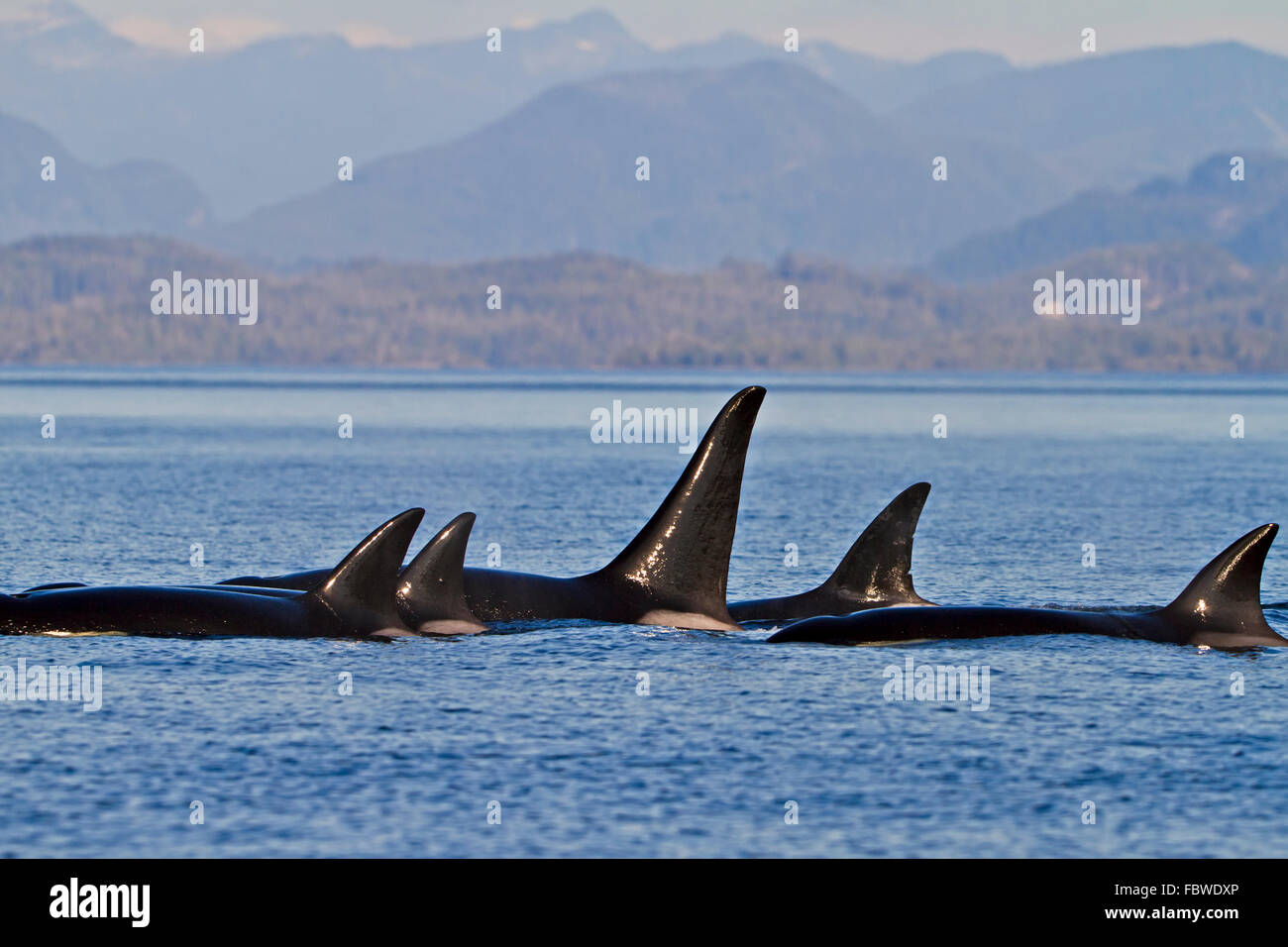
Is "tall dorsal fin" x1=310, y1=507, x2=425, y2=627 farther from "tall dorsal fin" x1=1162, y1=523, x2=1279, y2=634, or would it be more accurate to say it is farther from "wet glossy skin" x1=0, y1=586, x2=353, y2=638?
"tall dorsal fin" x1=1162, y1=523, x2=1279, y2=634

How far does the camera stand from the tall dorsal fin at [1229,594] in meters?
28.6

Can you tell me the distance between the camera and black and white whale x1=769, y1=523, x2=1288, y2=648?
2912cm

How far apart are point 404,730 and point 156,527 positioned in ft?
111

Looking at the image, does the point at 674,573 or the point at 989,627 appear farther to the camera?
the point at 989,627

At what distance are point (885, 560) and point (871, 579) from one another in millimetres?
443

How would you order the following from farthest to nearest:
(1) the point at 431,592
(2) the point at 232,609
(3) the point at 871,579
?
(3) the point at 871,579
(1) the point at 431,592
(2) the point at 232,609

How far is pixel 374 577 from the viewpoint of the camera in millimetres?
27203

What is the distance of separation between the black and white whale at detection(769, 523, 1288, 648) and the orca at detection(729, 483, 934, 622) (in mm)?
2504

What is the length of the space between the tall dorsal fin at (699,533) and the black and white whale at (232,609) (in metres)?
3.66

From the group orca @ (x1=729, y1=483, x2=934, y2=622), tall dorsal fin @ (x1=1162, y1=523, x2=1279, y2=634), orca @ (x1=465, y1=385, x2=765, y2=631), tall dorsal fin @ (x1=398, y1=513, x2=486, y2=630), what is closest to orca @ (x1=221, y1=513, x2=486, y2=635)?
tall dorsal fin @ (x1=398, y1=513, x2=486, y2=630)

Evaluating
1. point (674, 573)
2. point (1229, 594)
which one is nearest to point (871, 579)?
point (674, 573)

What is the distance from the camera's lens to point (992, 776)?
2172 centimetres

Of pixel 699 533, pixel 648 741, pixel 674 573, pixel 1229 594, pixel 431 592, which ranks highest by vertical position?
pixel 699 533

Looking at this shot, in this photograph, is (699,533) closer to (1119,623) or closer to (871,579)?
(871,579)
